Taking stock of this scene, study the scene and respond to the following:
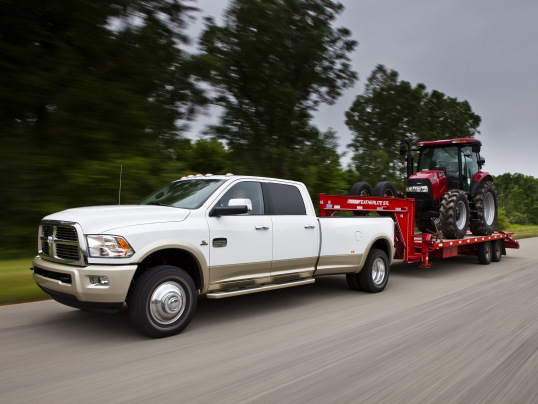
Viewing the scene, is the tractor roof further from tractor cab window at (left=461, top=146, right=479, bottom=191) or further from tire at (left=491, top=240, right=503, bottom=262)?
tire at (left=491, top=240, right=503, bottom=262)

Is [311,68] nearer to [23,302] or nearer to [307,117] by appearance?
[307,117]

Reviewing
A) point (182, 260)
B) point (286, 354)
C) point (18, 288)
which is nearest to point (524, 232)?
point (182, 260)

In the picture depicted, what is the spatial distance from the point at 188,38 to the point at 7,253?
349 inches

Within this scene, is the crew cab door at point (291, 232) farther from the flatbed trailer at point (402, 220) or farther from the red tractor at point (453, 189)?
the red tractor at point (453, 189)

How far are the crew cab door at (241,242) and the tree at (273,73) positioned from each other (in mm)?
12653

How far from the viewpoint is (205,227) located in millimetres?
5586

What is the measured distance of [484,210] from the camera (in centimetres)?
1274

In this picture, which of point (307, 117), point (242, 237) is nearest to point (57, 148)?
point (242, 237)

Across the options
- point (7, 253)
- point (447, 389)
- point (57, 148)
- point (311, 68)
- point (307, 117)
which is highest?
point (311, 68)

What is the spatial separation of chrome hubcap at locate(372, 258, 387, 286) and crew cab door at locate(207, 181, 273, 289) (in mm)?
2614

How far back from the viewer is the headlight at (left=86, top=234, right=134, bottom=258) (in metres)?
4.80

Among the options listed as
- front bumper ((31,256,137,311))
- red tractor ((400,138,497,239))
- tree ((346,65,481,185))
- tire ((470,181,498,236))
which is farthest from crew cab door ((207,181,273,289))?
tree ((346,65,481,185))

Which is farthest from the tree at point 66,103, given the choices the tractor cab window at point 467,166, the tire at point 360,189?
the tractor cab window at point 467,166

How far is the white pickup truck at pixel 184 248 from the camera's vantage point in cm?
484
